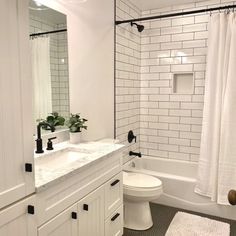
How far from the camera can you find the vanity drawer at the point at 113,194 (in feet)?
5.83

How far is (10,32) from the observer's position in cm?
97

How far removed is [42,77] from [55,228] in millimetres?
1111

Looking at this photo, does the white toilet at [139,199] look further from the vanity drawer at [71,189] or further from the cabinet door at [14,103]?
the cabinet door at [14,103]

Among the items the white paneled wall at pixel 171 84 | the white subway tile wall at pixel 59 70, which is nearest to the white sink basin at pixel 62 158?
the white subway tile wall at pixel 59 70

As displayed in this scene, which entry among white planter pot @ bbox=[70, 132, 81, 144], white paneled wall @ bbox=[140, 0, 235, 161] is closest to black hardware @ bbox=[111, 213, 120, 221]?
white planter pot @ bbox=[70, 132, 81, 144]

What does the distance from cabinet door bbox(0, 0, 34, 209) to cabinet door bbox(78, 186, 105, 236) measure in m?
0.50

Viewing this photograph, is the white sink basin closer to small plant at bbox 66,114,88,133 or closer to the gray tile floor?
small plant at bbox 66,114,88,133

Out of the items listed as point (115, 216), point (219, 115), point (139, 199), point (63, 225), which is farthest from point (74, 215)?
point (219, 115)

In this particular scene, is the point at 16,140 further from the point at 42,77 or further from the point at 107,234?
the point at 107,234

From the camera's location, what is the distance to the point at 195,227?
2316 mm

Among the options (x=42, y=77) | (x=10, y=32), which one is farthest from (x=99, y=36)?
(x=10, y=32)

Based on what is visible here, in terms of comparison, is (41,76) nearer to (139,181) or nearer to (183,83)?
(139,181)

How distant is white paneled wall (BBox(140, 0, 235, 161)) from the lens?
2.94 meters

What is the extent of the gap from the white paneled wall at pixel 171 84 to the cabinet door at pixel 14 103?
7.71ft
